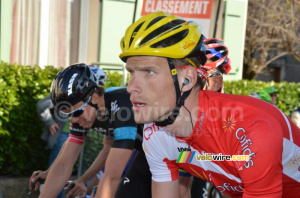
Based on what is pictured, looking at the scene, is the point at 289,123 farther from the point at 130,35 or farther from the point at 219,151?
the point at 130,35

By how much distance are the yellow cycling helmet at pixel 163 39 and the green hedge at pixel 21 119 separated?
15.4 feet

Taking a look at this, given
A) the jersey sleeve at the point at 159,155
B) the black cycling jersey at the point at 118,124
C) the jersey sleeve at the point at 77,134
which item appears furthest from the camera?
the jersey sleeve at the point at 77,134

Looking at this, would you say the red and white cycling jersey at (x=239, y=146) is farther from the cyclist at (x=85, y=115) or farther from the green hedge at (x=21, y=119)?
the green hedge at (x=21, y=119)

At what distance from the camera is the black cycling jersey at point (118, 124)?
3562 millimetres

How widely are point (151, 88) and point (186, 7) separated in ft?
13.8

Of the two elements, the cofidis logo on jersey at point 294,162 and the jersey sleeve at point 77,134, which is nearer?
the cofidis logo on jersey at point 294,162

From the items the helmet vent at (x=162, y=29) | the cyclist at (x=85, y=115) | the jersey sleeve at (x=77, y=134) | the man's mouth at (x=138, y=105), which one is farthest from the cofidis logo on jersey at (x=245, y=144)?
the jersey sleeve at (x=77, y=134)

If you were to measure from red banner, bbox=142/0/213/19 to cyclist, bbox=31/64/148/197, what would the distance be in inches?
102

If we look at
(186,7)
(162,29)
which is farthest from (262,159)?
(186,7)

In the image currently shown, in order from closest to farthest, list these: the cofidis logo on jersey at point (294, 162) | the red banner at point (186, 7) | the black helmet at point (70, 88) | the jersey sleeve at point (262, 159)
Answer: the jersey sleeve at point (262, 159)
the cofidis logo on jersey at point (294, 162)
the black helmet at point (70, 88)
the red banner at point (186, 7)

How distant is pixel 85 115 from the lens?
12.9 feet

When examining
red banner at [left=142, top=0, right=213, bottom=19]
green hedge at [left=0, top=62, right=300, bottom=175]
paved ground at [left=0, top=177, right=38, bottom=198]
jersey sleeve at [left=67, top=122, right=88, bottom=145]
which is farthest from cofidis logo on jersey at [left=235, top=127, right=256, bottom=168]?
paved ground at [left=0, top=177, right=38, bottom=198]

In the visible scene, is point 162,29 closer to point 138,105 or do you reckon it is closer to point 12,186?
point 138,105

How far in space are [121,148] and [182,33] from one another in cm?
127
